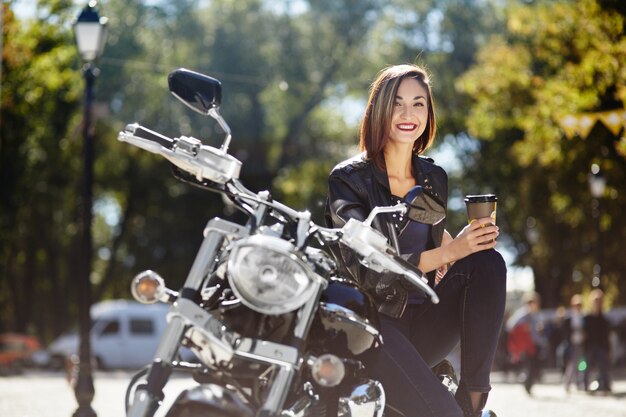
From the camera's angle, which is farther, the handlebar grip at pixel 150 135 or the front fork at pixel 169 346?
the handlebar grip at pixel 150 135

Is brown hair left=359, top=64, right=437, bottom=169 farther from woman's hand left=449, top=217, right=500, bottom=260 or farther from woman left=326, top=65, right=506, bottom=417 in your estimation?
woman's hand left=449, top=217, right=500, bottom=260

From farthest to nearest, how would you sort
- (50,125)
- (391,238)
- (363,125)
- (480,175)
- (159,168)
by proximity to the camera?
(159,168) → (480,175) → (50,125) → (363,125) → (391,238)

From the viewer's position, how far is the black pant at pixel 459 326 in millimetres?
3826

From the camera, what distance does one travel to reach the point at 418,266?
4027 millimetres

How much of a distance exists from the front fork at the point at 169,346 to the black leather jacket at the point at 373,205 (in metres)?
0.55

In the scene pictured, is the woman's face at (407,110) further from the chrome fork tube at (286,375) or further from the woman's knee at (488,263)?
the chrome fork tube at (286,375)

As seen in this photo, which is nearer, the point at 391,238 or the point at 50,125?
the point at 391,238

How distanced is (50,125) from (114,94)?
884 cm

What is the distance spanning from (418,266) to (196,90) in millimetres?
995

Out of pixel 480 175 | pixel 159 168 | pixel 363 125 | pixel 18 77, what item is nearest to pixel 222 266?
pixel 363 125

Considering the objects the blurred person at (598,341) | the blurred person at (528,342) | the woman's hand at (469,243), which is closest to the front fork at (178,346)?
the woman's hand at (469,243)

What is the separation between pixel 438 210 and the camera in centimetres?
365

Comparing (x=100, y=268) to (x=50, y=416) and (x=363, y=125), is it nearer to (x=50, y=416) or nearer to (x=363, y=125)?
(x=50, y=416)

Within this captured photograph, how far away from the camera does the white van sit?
38.3 m
